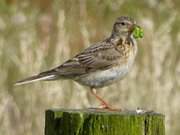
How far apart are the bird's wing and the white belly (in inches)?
3.1

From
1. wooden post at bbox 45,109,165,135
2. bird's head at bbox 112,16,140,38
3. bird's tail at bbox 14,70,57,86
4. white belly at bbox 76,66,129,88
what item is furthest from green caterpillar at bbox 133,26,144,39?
wooden post at bbox 45,109,165,135

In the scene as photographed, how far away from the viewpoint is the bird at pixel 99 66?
29.2 feet

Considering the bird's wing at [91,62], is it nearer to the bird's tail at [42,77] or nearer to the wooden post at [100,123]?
the bird's tail at [42,77]

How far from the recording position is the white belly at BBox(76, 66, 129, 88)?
28.9 feet

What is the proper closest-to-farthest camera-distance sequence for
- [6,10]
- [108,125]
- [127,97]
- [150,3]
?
[108,125]
[127,97]
[6,10]
[150,3]

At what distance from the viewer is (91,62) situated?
9.11 meters

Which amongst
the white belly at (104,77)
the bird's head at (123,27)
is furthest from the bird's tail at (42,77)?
the bird's head at (123,27)

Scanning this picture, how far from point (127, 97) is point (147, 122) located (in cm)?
432

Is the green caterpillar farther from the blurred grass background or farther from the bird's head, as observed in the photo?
the blurred grass background

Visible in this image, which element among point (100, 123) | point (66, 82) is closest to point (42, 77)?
point (66, 82)

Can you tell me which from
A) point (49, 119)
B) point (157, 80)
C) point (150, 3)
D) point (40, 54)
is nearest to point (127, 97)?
point (157, 80)

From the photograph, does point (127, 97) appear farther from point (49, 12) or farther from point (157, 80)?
point (49, 12)

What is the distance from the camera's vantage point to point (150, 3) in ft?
51.3

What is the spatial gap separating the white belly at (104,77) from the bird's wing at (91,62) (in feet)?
0.25
